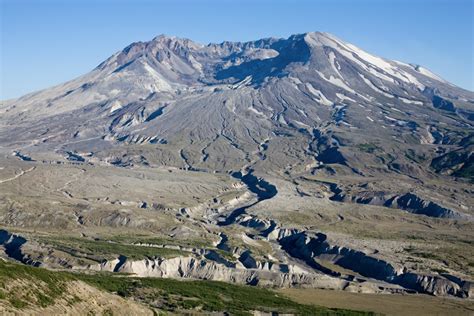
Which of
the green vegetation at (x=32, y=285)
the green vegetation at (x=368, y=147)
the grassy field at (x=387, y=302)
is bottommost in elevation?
the green vegetation at (x=32, y=285)

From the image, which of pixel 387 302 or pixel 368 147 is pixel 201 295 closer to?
pixel 387 302

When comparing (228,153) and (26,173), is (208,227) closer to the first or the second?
(26,173)

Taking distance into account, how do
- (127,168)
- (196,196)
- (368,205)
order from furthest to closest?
1. (127,168)
2. (196,196)
3. (368,205)

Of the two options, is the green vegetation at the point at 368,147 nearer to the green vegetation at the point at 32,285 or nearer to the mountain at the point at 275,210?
the mountain at the point at 275,210

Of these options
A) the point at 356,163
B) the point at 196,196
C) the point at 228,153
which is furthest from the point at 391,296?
the point at 228,153

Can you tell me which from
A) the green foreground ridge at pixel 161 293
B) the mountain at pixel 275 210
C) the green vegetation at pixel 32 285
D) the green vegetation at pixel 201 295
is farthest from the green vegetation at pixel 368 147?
the green vegetation at pixel 32 285

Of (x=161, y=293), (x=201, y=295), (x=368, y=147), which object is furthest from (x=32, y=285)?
(x=368, y=147)

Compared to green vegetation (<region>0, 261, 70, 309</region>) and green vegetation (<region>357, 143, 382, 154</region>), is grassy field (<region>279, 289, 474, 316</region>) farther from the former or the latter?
green vegetation (<region>357, 143, 382, 154</region>)
